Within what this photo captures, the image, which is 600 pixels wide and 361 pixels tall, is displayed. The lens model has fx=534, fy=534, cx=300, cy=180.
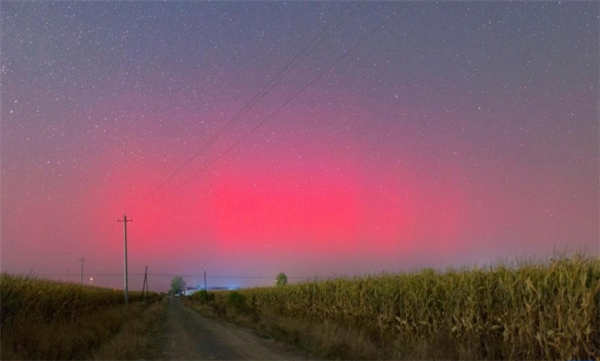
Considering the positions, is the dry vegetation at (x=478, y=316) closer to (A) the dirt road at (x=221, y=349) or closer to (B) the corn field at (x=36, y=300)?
(A) the dirt road at (x=221, y=349)

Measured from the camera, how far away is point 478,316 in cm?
1377

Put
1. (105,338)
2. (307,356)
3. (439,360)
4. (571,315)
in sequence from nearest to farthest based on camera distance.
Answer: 1. (571,315)
2. (439,360)
3. (307,356)
4. (105,338)

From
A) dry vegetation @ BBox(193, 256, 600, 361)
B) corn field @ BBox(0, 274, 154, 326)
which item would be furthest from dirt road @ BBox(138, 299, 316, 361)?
→ corn field @ BBox(0, 274, 154, 326)

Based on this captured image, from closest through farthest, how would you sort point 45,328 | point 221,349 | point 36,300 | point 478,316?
point 478,316, point 221,349, point 45,328, point 36,300

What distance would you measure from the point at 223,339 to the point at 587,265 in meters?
14.9

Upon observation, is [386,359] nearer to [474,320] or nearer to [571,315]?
[474,320]

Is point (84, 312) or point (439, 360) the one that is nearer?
point (439, 360)

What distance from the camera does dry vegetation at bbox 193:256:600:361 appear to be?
10773mm

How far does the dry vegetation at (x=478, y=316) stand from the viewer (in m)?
10.8

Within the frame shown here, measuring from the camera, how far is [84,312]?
31.3 meters

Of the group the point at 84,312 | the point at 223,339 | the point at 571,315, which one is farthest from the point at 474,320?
the point at 84,312

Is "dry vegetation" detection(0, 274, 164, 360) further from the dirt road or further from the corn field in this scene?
the dirt road

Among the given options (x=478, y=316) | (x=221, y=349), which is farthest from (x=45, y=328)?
(x=478, y=316)

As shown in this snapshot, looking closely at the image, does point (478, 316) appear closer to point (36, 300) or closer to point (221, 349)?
point (221, 349)
